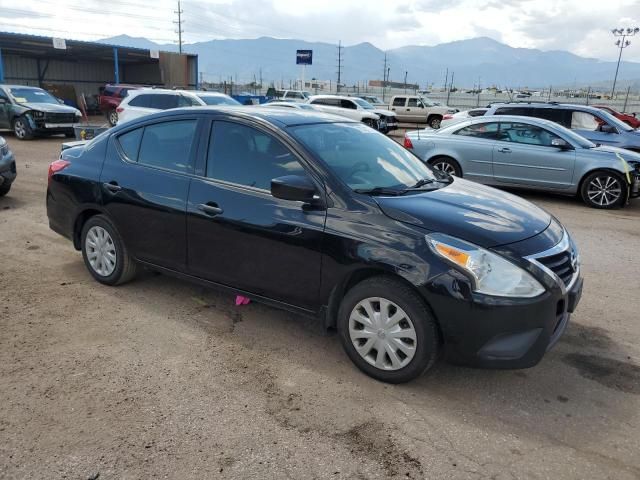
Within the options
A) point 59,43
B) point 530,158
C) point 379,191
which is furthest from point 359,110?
point 379,191

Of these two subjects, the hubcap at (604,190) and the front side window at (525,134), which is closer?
the hubcap at (604,190)

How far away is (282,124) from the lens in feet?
12.8

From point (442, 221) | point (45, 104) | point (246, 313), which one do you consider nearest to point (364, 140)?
point (442, 221)

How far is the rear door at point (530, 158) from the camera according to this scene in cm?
952

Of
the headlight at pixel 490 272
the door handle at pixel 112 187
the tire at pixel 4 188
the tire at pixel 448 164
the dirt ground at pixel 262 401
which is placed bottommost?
the dirt ground at pixel 262 401

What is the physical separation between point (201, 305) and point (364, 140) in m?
1.96

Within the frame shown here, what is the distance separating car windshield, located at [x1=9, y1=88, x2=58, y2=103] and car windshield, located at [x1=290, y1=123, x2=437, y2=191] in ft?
55.6

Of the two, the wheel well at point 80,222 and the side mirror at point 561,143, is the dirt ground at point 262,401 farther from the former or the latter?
the side mirror at point 561,143

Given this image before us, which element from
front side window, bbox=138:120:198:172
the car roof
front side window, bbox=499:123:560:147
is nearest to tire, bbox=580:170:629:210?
front side window, bbox=499:123:560:147

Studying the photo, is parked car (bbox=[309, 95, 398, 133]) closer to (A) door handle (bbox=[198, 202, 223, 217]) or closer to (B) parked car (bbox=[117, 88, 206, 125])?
(B) parked car (bbox=[117, 88, 206, 125])

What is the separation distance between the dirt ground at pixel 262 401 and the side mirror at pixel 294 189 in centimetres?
113

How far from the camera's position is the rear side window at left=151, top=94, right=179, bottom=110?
1523 centimetres

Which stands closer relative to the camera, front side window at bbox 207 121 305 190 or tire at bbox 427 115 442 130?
front side window at bbox 207 121 305 190

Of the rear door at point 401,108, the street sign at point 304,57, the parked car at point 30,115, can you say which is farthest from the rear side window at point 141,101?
the street sign at point 304,57
